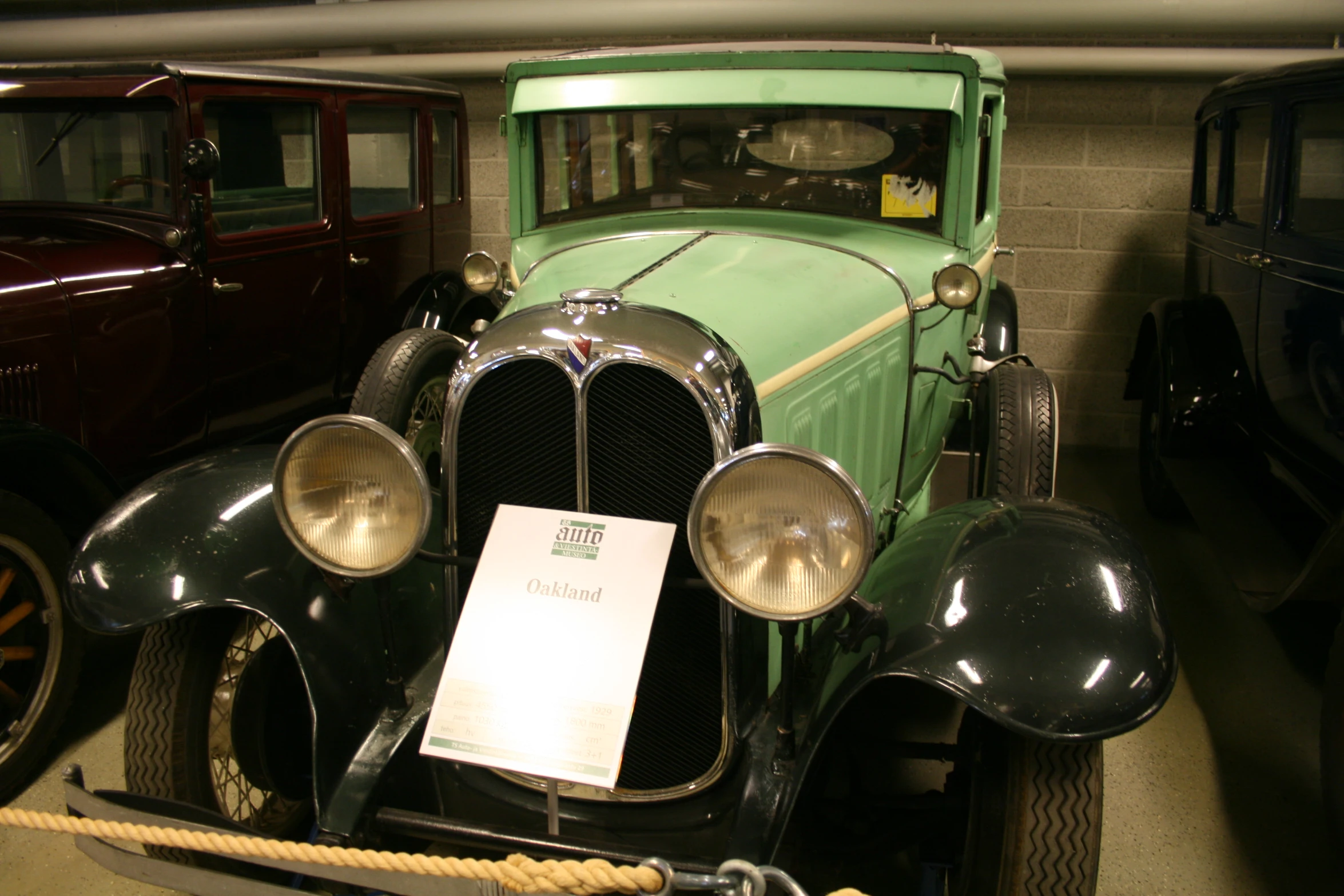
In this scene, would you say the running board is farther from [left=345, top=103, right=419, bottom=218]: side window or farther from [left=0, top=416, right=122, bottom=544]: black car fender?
[left=345, top=103, right=419, bottom=218]: side window

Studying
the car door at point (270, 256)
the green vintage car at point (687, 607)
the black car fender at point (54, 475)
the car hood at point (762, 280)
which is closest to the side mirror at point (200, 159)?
the car door at point (270, 256)

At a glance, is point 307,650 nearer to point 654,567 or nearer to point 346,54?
point 654,567

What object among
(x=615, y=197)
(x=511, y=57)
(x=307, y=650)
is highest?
(x=511, y=57)

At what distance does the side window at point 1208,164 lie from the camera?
13.0ft

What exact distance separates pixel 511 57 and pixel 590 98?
9.06 feet

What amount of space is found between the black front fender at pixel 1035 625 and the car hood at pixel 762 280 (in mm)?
478

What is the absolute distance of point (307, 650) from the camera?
1.78 metres

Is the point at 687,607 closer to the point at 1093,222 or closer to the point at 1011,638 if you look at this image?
the point at 1011,638

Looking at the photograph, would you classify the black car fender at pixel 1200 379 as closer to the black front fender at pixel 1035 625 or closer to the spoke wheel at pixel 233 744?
the black front fender at pixel 1035 625

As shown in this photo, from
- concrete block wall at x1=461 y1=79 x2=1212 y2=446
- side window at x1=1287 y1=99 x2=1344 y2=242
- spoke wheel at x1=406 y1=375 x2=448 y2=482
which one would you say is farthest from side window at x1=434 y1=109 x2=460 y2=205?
side window at x1=1287 y1=99 x2=1344 y2=242

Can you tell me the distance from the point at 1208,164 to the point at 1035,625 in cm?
348

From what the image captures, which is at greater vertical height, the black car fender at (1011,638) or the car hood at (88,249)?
the car hood at (88,249)

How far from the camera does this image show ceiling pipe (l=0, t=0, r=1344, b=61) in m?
4.36

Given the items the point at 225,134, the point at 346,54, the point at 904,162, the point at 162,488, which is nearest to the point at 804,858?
the point at 162,488
